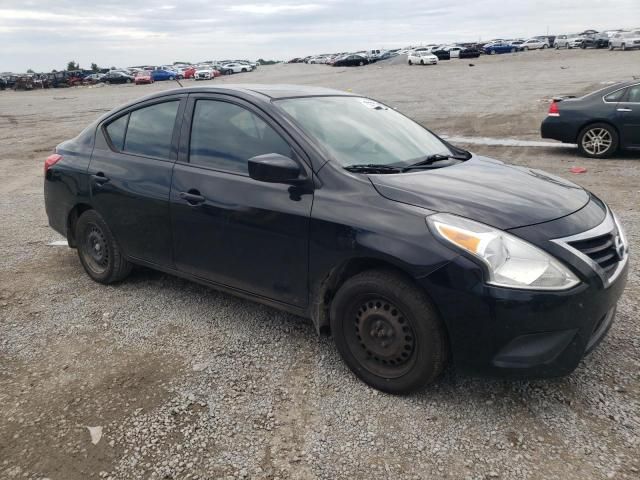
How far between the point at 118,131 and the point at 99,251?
3.41ft

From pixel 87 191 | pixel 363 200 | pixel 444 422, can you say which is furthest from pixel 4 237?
pixel 444 422

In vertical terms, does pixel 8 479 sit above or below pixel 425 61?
below

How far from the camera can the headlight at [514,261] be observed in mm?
2697

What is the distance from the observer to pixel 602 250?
2.94 meters

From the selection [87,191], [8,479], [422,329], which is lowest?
[8,479]

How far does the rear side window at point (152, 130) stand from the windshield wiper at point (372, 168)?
151 centimetres

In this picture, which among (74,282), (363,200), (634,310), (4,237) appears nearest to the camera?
(363,200)

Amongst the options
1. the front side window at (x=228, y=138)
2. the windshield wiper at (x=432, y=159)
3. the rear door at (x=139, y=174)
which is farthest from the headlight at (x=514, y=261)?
the rear door at (x=139, y=174)

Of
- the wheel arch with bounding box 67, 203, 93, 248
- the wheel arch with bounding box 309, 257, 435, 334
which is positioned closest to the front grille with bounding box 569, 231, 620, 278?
the wheel arch with bounding box 309, 257, 435, 334

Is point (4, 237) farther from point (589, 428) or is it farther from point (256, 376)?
point (589, 428)

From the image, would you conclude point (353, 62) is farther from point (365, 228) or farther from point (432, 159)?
point (365, 228)

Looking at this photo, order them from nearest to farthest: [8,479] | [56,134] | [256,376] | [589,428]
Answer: [8,479], [589,428], [256,376], [56,134]

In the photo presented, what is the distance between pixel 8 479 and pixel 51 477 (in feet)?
0.63

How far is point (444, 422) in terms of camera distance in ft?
9.59
